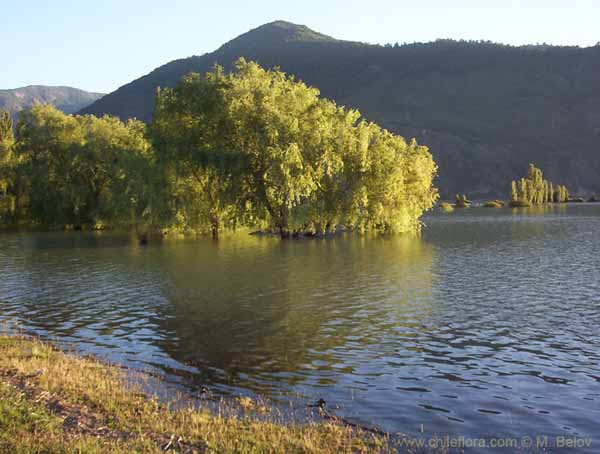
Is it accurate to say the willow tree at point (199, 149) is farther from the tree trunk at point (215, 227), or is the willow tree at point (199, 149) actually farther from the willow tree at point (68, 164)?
the willow tree at point (68, 164)

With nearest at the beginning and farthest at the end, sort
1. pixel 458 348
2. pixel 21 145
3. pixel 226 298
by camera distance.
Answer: pixel 458 348 < pixel 226 298 < pixel 21 145

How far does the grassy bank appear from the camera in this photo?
13.4 metres

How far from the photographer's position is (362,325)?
28.2 m

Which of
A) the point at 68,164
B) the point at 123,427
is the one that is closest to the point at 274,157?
the point at 68,164

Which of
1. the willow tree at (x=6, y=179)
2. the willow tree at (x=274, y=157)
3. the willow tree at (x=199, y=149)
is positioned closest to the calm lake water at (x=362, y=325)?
the willow tree at (x=274, y=157)

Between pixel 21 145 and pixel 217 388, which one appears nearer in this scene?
pixel 217 388

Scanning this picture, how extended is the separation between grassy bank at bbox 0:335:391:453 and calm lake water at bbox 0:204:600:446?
7.87ft

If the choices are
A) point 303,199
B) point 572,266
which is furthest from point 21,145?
point 572,266

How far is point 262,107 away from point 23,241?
36612mm

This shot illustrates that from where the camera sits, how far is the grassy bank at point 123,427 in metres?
13.4

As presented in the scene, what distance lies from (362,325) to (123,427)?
15433 millimetres

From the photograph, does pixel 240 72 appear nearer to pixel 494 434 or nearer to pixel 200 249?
pixel 200 249

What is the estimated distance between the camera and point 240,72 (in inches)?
2955

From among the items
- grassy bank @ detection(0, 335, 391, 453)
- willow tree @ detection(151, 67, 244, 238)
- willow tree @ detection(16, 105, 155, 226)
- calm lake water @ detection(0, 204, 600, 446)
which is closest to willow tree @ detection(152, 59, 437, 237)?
willow tree @ detection(151, 67, 244, 238)
